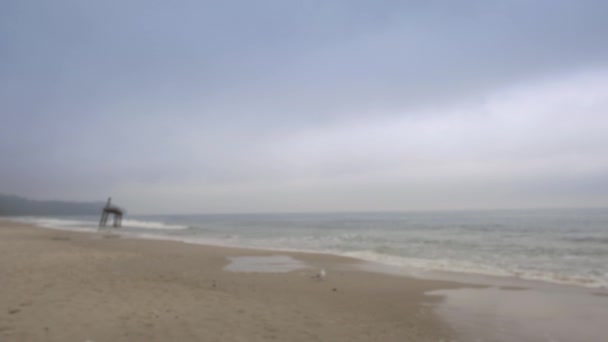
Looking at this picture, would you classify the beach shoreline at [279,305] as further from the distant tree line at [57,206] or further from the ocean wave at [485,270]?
the distant tree line at [57,206]

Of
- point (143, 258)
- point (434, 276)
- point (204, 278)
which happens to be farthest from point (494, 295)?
point (143, 258)

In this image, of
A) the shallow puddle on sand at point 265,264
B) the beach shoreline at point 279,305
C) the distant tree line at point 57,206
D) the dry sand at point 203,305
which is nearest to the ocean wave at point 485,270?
the beach shoreline at point 279,305

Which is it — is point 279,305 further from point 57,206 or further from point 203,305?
point 57,206

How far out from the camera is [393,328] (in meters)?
6.01

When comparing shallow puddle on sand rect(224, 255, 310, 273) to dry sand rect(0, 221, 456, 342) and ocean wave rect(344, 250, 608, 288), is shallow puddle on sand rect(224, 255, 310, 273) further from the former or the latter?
ocean wave rect(344, 250, 608, 288)

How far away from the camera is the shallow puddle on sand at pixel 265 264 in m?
12.4

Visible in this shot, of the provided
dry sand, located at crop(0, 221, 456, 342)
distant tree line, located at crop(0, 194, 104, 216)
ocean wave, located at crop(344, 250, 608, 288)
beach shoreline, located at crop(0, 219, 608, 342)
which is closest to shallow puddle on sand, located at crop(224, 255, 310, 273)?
beach shoreline, located at crop(0, 219, 608, 342)

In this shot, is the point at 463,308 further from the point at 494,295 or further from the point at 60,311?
the point at 60,311

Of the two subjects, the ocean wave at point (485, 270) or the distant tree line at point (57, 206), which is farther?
the distant tree line at point (57, 206)

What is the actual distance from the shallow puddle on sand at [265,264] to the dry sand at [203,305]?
865 mm

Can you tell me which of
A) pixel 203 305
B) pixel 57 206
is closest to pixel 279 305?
pixel 203 305

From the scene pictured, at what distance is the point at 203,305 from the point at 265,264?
23.2 ft

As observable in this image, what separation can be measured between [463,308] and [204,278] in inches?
267

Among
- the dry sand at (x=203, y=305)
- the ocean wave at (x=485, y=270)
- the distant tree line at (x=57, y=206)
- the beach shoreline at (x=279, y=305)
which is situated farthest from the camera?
the distant tree line at (x=57, y=206)
